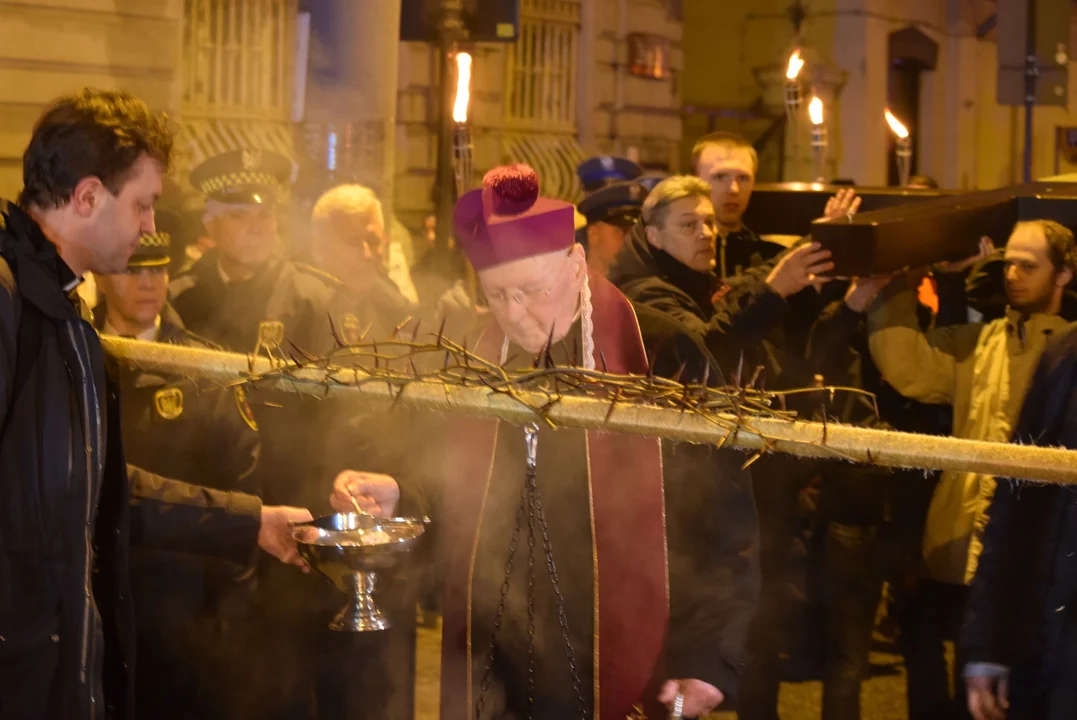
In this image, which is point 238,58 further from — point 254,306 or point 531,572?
point 531,572

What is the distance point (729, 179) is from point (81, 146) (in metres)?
3.76

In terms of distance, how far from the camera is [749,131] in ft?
68.5

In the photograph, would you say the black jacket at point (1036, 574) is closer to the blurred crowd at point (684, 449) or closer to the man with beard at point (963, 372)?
the blurred crowd at point (684, 449)

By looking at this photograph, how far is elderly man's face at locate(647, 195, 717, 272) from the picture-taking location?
5078 mm

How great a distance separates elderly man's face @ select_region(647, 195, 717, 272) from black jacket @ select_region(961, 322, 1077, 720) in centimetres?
178

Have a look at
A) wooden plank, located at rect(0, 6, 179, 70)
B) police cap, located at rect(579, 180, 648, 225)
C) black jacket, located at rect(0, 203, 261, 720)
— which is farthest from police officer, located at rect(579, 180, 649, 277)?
wooden plank, located at rect(0, 6, 179, 70)

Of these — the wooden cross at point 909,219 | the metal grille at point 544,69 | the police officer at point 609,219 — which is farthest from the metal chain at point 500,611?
the metal grille at point 544,69

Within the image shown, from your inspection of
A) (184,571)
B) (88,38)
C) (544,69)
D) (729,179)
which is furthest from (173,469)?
(544,69)

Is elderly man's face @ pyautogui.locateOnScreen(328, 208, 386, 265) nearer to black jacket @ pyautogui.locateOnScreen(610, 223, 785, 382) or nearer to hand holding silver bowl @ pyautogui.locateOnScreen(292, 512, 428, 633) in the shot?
black jacket @ pyautogui.locateOnScreen(610, 223, 785, 382)

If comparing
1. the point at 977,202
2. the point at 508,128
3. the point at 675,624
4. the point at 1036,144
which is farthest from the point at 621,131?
the point at 675,624

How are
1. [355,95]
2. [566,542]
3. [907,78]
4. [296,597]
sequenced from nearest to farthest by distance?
[566,542], [296,597], [355,95], [907,78]

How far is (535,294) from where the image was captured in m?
3.23

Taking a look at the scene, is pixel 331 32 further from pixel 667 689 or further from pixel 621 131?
pixel 667 689

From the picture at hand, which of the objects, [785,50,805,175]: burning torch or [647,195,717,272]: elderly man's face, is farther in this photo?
[785,50,805,175]: burning torch
